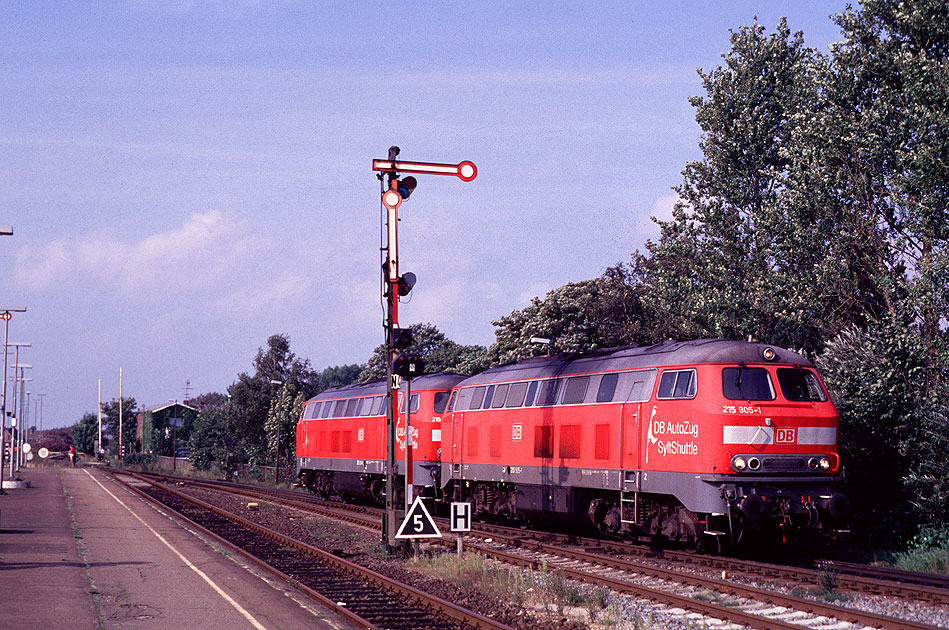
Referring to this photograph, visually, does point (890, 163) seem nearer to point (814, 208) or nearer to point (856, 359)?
point (814, 208)

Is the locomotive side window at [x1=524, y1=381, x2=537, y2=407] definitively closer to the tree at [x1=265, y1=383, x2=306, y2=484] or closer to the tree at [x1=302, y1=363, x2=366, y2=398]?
the tree at [x1=265, y1=383, x2=306, y2=484]

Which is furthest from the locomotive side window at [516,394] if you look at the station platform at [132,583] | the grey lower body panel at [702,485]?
the station platform at [132,583]

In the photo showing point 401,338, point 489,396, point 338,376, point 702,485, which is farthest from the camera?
point 338,376

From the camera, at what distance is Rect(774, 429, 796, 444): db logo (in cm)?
1820

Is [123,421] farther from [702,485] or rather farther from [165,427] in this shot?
[702,485]

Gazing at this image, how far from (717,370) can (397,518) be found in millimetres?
7477

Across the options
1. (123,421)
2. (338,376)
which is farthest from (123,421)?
(338,376)

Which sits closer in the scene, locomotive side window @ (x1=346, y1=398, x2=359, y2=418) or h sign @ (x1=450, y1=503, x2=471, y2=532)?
h sign @ (x1=450, y1=503, x2=471, y2=532)

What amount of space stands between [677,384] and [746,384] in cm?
136

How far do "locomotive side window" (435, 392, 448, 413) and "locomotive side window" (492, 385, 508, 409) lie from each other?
4.91 m

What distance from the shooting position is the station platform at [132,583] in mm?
13227

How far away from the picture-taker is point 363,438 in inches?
1420

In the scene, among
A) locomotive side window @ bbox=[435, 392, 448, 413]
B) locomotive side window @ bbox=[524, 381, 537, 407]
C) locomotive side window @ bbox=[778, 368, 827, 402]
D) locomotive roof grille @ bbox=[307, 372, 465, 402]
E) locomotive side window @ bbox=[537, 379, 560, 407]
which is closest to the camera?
locomotive side window @ bbox=[778, 368, 827, 402]

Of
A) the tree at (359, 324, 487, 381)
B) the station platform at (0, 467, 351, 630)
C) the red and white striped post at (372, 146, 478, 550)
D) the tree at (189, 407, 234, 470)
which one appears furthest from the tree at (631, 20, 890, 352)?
the tree at (189, 407, 234, 470)
